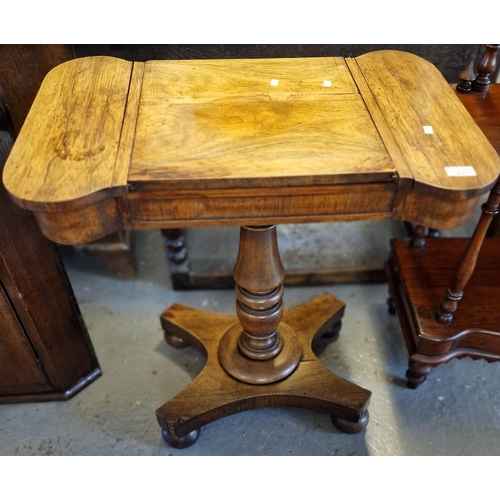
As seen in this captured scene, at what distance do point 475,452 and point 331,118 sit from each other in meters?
1.10

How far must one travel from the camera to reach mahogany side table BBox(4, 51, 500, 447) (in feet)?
3.06

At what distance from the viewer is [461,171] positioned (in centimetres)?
94

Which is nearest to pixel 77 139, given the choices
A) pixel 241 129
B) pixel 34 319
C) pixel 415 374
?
pixel 241 129

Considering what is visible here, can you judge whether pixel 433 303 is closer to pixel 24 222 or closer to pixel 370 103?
pixel 370 103

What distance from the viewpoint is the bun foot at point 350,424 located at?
1544 millimetres

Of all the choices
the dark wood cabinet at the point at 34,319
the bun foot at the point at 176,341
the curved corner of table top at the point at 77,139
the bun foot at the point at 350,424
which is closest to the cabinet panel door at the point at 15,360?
the dark wood cabinet at the point at 34,319

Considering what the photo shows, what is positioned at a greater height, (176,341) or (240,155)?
(240,155)

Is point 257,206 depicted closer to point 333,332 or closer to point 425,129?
point 425,129

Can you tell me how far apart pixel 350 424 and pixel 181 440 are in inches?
19.7

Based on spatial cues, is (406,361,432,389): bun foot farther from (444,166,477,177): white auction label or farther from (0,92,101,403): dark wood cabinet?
(0,92,101,403): dark wood cabinet

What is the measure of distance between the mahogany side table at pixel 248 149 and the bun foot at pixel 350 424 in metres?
0.52

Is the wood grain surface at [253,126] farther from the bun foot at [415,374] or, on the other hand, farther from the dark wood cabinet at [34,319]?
the bun foot at [415,374]

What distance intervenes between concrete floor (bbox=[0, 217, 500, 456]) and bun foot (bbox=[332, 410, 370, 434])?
27 millimetres

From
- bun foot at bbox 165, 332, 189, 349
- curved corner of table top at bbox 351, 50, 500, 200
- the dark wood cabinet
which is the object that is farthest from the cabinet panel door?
curved corner of table top at bbox 351, 50, 500, 200
